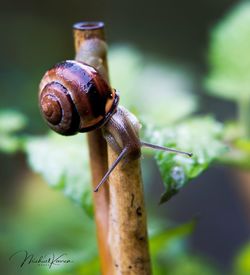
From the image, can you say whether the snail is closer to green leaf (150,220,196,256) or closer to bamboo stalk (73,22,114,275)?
bamboo stalk (73,22,114,275)

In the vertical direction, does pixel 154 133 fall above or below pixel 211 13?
above

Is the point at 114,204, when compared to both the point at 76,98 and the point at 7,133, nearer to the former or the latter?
the point at 76,98

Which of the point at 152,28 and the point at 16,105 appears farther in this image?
the point at 152,28

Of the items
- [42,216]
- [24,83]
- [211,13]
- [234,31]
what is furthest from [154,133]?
[211,13]

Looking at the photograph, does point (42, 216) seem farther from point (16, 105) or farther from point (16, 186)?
point (16, 105)

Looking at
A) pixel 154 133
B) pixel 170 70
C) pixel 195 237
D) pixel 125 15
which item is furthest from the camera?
pixel 125 15

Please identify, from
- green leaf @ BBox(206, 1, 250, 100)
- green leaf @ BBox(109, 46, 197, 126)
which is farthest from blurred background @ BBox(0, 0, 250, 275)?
green leaf @ BBox(206, 1, 250, 100)

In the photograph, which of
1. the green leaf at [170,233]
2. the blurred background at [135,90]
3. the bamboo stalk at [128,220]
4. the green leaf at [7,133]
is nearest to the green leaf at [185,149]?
the bamboo stalk at [128,220]
